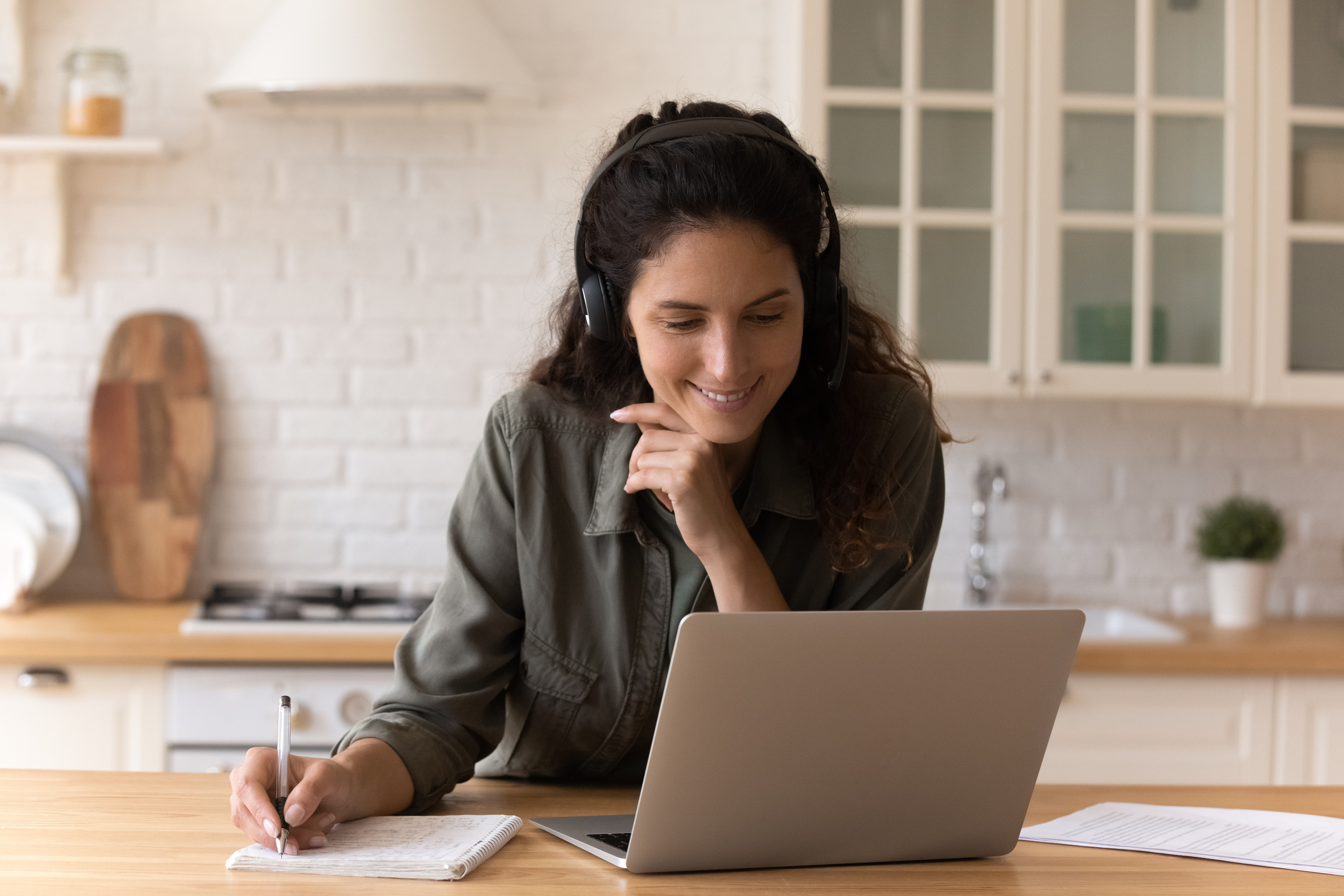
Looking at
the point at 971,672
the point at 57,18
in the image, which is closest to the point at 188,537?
the point at 57,18

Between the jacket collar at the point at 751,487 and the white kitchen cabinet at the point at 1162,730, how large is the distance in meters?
1.21

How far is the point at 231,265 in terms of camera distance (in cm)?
280

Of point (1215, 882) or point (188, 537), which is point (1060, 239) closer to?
point (1215, 882)

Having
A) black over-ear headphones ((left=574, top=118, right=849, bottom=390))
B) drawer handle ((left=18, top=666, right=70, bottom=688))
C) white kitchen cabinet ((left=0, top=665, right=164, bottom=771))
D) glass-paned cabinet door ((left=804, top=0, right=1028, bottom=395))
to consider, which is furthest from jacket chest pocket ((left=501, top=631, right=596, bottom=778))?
glass-paned cabinet door ((left=804, top=0, right=1028, bottom=395))

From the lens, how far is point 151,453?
2.73m

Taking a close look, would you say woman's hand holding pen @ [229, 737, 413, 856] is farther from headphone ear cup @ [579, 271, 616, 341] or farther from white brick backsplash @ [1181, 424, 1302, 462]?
white brick backsplash @ [1181, 424, 1302, 462]

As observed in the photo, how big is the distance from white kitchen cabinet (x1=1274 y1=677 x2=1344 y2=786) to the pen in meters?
2.07

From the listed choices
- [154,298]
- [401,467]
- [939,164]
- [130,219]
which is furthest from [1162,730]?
[130,219]

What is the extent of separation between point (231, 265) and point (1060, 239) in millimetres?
1855

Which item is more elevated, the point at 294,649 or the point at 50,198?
the point at 50,198

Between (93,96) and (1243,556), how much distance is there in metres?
2.71

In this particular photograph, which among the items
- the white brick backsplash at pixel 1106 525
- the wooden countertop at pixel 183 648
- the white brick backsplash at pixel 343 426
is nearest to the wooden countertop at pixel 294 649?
the wooden countertop at pixel 183 648

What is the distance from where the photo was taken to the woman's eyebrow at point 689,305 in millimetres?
1210

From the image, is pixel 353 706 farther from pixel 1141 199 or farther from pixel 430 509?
pixel 1141 199
